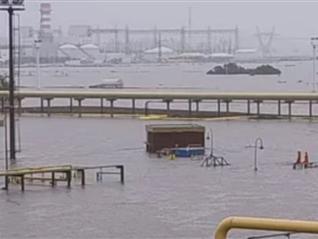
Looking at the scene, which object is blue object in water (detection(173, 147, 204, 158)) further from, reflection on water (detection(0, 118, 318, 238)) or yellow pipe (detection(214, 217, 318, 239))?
yellow pipe (detection(214, 217, 318, 239))

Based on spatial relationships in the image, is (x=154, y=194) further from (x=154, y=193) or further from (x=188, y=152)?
(x=188, y=152)

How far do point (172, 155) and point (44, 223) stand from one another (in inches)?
471

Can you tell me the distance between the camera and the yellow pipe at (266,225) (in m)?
A: 3.44

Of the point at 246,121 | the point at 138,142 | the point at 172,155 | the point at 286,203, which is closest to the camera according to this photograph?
the point at 286,203

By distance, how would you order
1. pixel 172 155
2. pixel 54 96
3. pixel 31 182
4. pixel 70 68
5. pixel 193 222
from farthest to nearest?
pixel 70 68
pixel 54 96
pixel 172 155
pixel 31 182
pixel 193 222

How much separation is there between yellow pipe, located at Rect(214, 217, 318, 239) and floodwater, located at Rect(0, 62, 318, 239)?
4.83 m

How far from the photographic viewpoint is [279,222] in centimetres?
346

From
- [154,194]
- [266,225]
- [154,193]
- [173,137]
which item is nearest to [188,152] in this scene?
[173,137]

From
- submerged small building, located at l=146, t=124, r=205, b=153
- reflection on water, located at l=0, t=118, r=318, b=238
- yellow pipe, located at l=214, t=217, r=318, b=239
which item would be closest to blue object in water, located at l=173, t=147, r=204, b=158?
submerged small building, located at l=146, t=124, r=205, b=153

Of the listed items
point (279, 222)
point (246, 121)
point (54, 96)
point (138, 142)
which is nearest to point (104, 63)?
point (54, 96)

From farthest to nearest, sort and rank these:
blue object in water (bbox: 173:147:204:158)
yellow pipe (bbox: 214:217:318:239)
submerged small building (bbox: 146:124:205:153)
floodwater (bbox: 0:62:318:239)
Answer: submerged small building (bbox: 146:124:205:153), blue object in water (bbox: 173:147:204:158), floodwater (bbox: 0:62:318:239), yellow pipe (bbox: 214:217:318:239)

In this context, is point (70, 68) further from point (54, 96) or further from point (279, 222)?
point (279, 222)

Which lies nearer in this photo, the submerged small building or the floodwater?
the floodwater

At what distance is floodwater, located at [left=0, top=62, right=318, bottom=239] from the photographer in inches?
483
